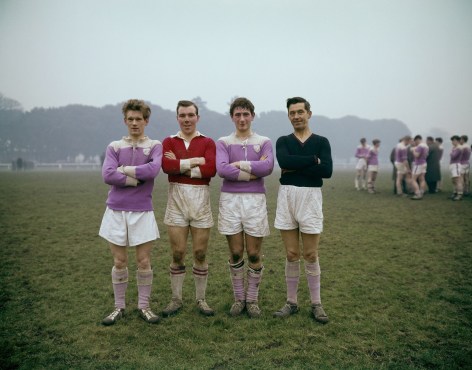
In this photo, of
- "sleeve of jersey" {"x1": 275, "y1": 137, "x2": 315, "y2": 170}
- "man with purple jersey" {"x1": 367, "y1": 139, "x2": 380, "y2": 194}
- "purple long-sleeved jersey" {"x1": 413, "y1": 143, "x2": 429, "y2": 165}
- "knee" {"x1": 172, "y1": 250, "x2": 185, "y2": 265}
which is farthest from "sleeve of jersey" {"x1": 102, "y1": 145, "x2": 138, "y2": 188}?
"man with purple jersey" {"x1": 367, "y1": 139, "x2": 380, "y2": 194}

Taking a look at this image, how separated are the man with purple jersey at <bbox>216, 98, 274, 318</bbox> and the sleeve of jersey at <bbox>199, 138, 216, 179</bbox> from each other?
0.06 m

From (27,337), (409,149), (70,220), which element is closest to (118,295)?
(27,337)

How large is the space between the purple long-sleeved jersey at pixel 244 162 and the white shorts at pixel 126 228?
105 centimetres

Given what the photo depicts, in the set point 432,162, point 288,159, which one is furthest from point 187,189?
point 432,162

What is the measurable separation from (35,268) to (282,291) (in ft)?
13.7

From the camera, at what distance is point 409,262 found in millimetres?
6023

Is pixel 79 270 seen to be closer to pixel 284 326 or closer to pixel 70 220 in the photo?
pixel 284 326

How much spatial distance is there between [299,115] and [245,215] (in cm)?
136

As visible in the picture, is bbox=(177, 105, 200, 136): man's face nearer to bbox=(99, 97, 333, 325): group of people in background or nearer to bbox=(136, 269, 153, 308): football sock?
bbox=(99, 97, 333, 325): group of people in background

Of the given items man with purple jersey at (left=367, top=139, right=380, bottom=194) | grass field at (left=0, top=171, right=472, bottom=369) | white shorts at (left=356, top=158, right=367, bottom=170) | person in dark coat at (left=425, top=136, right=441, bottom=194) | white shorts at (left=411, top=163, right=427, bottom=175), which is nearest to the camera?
grass field at (left=0, top=171, right=472, bottom=369)

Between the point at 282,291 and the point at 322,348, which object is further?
the point at 282,291

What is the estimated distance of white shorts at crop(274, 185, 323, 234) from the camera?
3992mm

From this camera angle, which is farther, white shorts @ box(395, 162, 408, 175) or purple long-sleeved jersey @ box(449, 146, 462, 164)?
white shorts @ box(395, 162, 408, 175)

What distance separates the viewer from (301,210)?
4.01m
